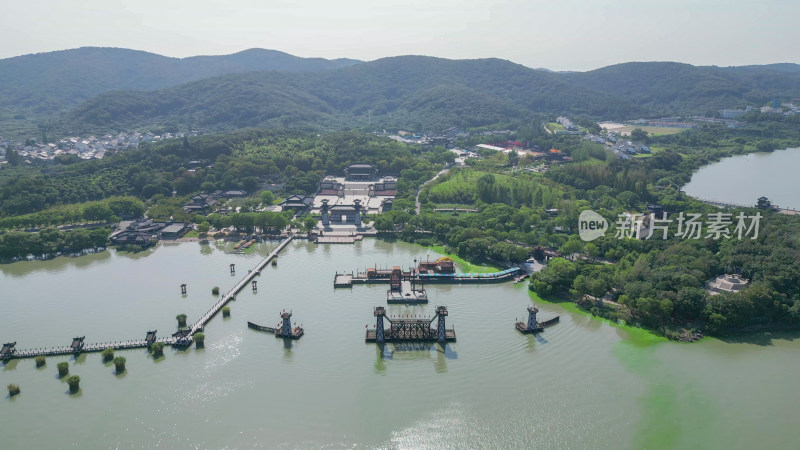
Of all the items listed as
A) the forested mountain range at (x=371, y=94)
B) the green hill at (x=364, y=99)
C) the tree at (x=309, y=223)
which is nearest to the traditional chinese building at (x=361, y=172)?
the tree at (x=309, y=223)

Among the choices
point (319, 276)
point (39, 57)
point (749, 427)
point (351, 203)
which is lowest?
point (749, 427)

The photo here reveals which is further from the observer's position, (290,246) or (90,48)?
(90,48)

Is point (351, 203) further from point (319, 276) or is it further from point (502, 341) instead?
point (502, 341)

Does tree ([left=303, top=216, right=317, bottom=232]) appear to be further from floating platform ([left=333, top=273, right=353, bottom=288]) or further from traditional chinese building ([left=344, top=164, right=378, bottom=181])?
traditional chinese building ([left=344, top=164, right=378, bottom=181])

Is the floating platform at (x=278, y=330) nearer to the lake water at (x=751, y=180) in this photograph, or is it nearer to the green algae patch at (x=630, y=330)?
the green algae patch at (x=630, y=330)

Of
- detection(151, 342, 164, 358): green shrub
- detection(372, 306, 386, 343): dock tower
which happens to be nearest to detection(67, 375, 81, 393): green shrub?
detection(151, 342, 164, 358): green shrub

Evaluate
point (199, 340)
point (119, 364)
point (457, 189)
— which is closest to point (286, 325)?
point (199, 340)

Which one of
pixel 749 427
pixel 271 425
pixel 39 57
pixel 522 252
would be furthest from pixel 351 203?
pixel 39 57
